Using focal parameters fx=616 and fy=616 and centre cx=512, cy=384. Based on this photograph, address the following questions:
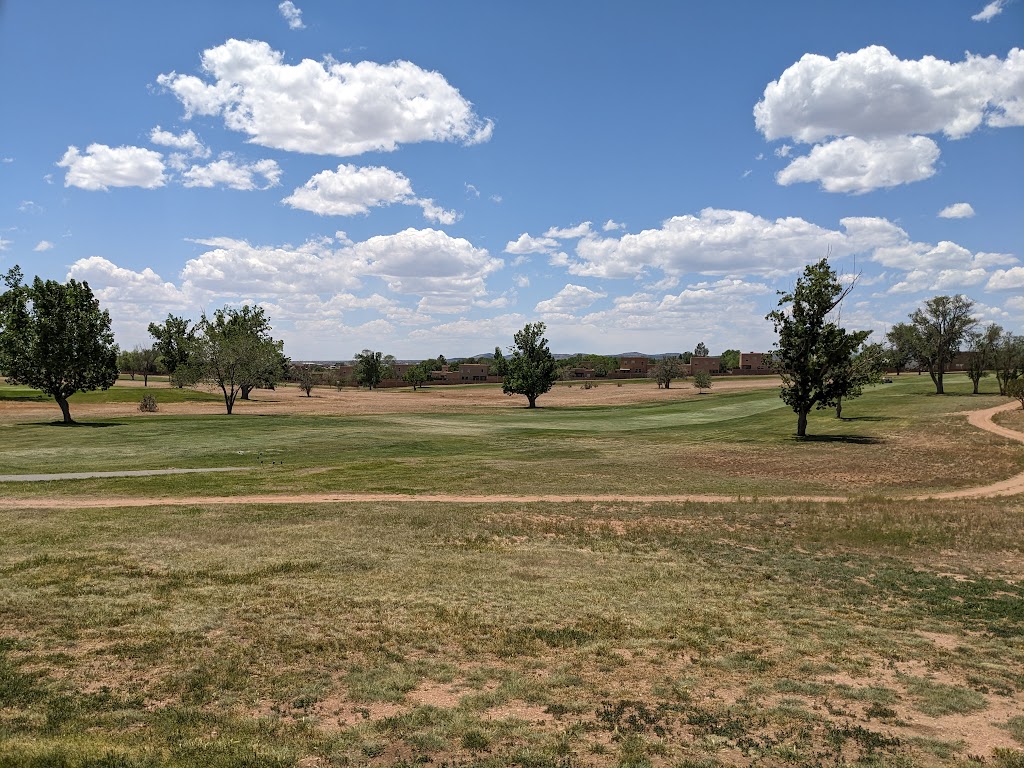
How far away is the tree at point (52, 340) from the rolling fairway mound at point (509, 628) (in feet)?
140

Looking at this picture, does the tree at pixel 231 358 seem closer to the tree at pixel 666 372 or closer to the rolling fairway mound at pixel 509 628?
the rolling fairway mound at pixel 509 628

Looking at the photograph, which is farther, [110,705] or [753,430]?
[753,430]

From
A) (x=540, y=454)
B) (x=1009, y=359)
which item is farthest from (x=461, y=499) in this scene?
(x=1009, y=359)

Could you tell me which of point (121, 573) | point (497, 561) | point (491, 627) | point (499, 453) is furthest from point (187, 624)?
point (499, 453)

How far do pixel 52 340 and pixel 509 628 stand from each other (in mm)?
71288

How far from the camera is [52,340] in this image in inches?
2554

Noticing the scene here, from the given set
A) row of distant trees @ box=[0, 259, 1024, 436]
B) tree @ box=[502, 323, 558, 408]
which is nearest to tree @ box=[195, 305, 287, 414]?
row of distant trees @ box=[0, 259, 1024, 436]

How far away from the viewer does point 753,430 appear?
6109 cm

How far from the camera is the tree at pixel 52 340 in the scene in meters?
63.9

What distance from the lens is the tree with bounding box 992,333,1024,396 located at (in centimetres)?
7481

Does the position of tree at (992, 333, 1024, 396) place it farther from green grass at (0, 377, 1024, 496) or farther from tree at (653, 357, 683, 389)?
tree at (653, 357, 683, 389)

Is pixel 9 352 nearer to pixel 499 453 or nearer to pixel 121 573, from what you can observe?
pixel 499 453

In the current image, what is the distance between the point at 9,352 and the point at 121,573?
6412 centimetres

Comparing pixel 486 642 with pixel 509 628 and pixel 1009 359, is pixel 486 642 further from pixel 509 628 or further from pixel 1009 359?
pixel 1009 359
